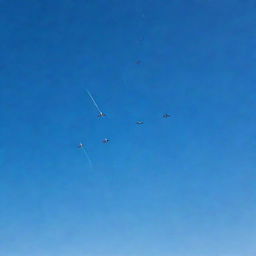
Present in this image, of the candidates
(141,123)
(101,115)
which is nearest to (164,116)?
(141,123)

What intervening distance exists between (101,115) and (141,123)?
6594 millimetres

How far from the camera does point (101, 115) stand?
68812 mm

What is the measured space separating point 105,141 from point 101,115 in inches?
177

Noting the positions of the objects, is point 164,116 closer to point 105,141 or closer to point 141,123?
point 141,123

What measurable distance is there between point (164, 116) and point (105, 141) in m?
10.5

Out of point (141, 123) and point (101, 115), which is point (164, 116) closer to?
point (141, 123)

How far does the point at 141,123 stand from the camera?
68188mm

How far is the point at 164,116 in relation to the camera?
68.5 metres

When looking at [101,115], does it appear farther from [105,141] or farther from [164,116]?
[164,116]

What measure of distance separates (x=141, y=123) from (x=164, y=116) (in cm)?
388

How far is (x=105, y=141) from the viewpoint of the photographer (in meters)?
70.2

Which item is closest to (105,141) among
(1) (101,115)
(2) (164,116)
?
(1) (101,115)
